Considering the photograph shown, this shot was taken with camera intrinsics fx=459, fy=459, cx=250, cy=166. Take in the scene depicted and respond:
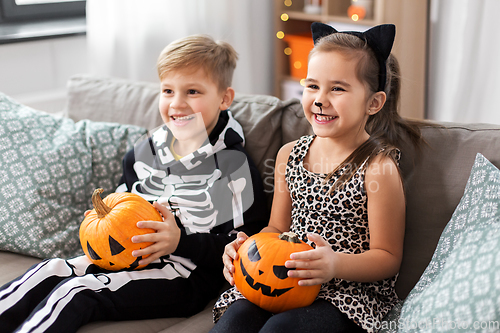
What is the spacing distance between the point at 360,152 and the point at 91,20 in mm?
1992

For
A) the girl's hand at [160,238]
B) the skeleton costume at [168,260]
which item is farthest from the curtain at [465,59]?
the girl's hand at [160,238]

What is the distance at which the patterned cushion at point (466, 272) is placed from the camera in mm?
876

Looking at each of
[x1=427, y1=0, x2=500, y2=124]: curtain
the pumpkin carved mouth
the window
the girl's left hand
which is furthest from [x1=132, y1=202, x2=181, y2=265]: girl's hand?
the window

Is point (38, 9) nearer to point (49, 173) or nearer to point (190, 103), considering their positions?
point (49, 173)

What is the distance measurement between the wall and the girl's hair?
1.89m

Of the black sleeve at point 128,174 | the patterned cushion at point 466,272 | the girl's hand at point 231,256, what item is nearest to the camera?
the patterned cushion at point 466,272

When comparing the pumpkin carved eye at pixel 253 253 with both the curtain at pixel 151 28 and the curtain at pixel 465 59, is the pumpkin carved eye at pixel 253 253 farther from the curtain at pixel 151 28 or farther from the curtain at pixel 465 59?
the curtain at pixel 465 59

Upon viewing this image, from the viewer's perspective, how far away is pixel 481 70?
7.99ft

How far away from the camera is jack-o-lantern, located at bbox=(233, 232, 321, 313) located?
3.51 feet

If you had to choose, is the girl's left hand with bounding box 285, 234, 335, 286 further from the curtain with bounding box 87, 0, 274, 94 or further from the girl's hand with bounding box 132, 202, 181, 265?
the curtain with bounding box 87, 0, 274, 94

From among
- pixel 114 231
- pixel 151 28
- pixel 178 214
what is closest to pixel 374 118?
pixel 178 214

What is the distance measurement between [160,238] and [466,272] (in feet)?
2.52

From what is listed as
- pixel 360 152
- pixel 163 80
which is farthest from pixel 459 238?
pixel 163 80

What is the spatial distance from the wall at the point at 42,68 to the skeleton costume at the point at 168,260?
1.27 m
